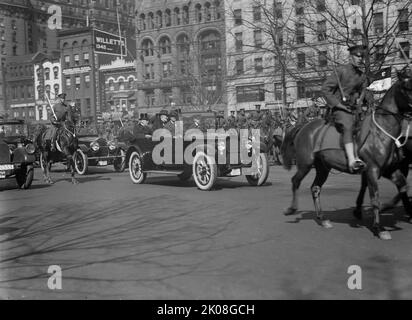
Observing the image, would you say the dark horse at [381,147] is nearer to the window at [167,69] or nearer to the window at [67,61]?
the window at [167,69]

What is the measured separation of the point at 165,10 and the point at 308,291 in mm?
69057

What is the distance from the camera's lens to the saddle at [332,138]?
7.34 m

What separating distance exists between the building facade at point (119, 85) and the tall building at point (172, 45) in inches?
90.5

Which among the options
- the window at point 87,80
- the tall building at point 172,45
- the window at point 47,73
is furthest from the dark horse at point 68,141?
the window at point 47,73

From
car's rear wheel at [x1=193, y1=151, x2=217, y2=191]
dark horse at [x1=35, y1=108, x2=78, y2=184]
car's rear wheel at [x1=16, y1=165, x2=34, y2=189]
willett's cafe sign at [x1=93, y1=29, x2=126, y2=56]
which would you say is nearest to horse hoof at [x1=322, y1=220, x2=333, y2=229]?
car's rear wheel at [x1=193, y1=151, x2=217, y2=191]

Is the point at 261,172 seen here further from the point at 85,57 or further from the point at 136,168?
the point at 85,57

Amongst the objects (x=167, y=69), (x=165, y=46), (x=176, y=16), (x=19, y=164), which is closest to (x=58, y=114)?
(x=19, y=164)

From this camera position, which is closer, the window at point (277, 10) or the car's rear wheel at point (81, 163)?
the car's rear wheel at point (81, 163)

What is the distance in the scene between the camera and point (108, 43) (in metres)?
34.6

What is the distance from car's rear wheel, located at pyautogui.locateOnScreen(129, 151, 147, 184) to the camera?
14.4 meters

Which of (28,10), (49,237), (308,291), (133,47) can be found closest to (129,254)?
(49,237)

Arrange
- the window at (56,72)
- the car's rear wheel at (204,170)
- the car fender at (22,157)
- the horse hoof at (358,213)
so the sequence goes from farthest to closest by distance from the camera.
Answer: the window at (56,72) < the car fender at (22,157) < the car's rear wheel at (204,170) < the horse hoof at (358,213)

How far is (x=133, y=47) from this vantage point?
83.6 meters
